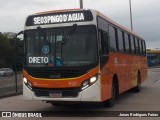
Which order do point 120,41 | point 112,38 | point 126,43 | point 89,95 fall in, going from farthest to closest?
point 126,43
point 120,41
point 112,38
point 89,95

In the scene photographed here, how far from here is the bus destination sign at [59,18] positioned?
12.0 meters

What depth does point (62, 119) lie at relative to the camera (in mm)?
11258

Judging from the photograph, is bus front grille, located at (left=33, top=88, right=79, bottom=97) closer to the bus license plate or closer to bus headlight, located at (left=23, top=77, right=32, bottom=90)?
the bus license plate

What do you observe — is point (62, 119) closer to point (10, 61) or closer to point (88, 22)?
point (88, 22)

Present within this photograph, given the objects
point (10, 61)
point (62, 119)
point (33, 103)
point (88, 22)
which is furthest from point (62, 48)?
point (10, 61)

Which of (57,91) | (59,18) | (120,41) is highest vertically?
(59,18)

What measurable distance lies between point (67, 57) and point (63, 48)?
0.30 meters

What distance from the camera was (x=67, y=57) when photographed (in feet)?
38.4

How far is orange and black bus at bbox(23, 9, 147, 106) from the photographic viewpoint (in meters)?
11.6

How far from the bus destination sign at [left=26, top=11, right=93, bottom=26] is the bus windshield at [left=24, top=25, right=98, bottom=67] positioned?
284 millimetres

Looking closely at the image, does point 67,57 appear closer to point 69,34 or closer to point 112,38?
point 69,34

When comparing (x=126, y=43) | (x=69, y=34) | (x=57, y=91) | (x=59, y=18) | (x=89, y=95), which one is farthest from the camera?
(x=126, y=43)

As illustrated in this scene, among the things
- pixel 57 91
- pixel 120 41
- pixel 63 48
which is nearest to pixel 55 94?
pixel 57 91

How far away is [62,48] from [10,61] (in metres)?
73.0
